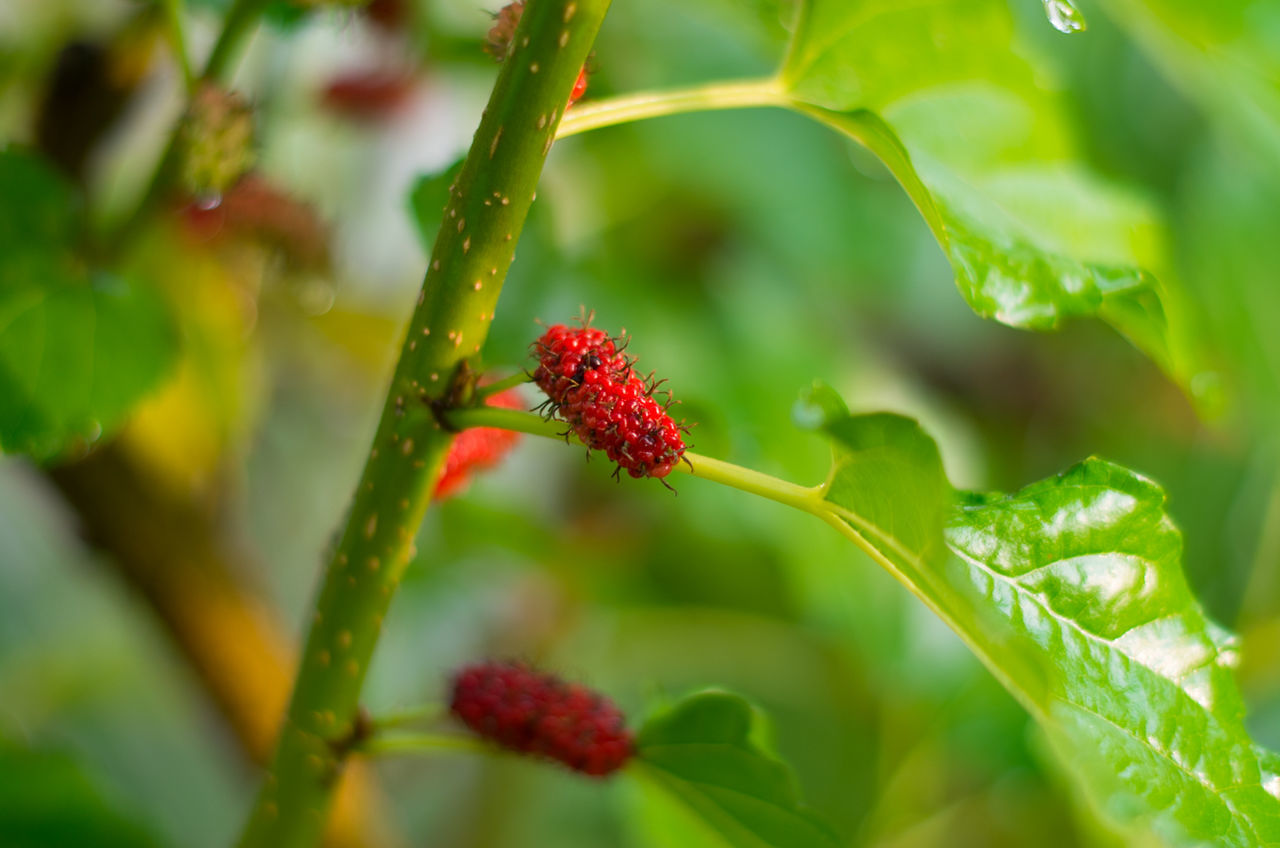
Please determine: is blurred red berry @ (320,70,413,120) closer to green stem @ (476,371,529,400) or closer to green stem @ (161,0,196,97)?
green stem @ (161,0,196,97)

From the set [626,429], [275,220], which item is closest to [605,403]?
[626,429]

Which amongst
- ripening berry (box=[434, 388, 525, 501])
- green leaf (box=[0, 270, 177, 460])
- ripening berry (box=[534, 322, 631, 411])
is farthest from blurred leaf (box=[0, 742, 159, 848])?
ripening berry (box=[534, 322, 631, 411])

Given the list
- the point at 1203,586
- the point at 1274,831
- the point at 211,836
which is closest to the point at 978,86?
the point at 1274,831

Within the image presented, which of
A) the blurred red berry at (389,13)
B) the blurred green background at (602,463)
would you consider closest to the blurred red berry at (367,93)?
the blurred green background at (602,463)

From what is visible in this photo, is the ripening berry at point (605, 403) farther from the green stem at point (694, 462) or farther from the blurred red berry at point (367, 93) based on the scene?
the blurred red berry at point (367, 93)

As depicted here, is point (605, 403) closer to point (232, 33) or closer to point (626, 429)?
point (626, 429)

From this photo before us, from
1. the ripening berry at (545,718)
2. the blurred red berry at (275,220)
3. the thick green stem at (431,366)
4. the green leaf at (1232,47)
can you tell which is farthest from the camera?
the blurred red berry at (275,220)
